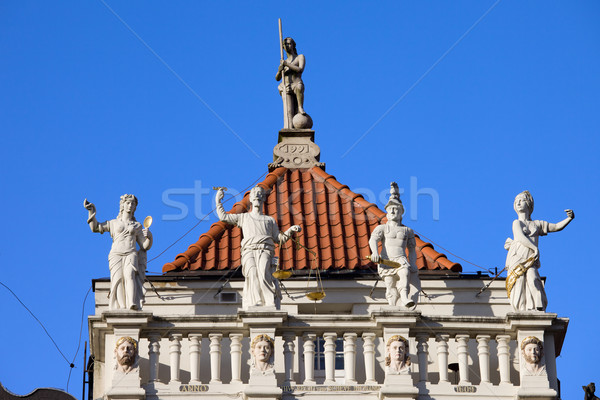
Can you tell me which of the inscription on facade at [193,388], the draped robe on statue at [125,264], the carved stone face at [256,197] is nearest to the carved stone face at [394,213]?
the carved stone face at [256,197]

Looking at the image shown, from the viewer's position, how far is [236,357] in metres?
29.1

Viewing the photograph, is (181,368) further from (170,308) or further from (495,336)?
(495,336)

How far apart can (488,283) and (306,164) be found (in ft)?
22.2

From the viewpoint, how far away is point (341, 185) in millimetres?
37781

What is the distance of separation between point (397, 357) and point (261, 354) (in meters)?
2.46

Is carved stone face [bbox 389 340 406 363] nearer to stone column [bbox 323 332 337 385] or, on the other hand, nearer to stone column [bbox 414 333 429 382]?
stone column [bbox 414 333 429 382]

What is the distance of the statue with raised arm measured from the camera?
39656 millimetres

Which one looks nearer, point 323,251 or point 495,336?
point 495,336

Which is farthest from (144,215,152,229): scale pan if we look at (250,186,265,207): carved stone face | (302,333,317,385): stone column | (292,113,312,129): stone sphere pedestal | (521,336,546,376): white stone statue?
(292,113,312,129): stone sphere pedestal

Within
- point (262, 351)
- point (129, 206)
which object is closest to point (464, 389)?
point (262, 351)

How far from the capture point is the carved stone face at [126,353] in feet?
94.4

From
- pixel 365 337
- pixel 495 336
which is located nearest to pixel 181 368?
pixel 365 337

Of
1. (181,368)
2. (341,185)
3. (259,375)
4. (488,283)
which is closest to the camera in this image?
(259,375)

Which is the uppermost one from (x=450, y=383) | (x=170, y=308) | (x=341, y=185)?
(x=341, y=185)
